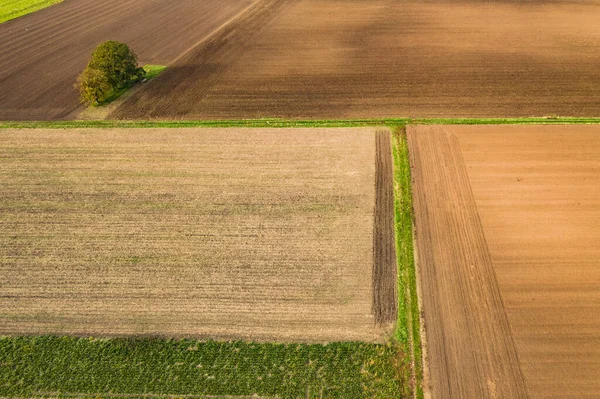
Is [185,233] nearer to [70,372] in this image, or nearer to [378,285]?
[70,372]

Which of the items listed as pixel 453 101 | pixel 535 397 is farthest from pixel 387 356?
pixel 453 101

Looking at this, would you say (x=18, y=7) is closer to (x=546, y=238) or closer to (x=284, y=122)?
(x=284, y=122)

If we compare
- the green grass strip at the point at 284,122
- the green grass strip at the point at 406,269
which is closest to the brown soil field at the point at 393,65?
the green grass strip at the point at 284,122

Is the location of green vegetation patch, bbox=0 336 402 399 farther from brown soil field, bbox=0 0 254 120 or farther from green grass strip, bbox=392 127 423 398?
brown soil field, bbox=0 0 254 120

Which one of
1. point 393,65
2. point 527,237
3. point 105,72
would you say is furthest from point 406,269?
point 105,72

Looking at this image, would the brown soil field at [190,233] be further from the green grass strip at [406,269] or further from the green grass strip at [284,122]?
the green grass strip at [406,269]

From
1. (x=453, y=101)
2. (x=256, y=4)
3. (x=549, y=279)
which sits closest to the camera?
(x=549, y=279)

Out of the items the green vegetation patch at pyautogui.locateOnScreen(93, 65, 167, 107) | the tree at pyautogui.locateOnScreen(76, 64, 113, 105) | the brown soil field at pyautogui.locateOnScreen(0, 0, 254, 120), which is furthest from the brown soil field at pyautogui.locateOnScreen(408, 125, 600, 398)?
the brown soil field at pyautogui.locateOnScreen(0, 0, 254, 120)
